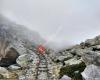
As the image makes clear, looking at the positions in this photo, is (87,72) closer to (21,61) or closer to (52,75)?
(52,75)

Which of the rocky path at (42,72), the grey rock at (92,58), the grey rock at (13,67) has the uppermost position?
the grey rock at (92,58)

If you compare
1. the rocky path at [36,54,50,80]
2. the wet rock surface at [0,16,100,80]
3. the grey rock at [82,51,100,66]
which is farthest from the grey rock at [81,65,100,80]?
the rocky path at [36,54,50,80]

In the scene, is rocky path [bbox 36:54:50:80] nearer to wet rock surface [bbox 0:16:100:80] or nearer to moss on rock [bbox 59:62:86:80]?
wet rock surface [bbox 0:16:100:80]

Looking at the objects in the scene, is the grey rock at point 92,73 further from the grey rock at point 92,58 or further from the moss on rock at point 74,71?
the moss on rock at point 74,71

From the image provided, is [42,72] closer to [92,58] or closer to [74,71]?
[74,71]

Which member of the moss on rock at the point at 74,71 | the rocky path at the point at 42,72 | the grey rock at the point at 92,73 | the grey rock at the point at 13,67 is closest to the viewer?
the grey rock at the point at 92,73

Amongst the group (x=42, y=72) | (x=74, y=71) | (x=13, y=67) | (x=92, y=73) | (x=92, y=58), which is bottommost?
(x=42, y=72)

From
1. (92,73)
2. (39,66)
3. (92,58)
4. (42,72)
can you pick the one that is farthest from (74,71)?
(39,66)

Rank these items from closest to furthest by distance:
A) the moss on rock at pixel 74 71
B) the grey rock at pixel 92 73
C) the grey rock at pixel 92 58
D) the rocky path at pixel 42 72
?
the grey rock at pixel 92 73, the grey rock at pixel 92 58, the moss on rock at pixel 74 71, the rocky path at pixel 42 72

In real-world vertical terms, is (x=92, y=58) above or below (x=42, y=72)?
above

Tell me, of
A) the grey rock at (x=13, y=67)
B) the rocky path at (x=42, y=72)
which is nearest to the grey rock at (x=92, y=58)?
the rocky path at (x=42, y=72)

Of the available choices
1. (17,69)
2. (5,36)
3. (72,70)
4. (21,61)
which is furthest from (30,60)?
(72,70)

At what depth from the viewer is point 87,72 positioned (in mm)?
29016

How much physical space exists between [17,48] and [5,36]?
5551mm
